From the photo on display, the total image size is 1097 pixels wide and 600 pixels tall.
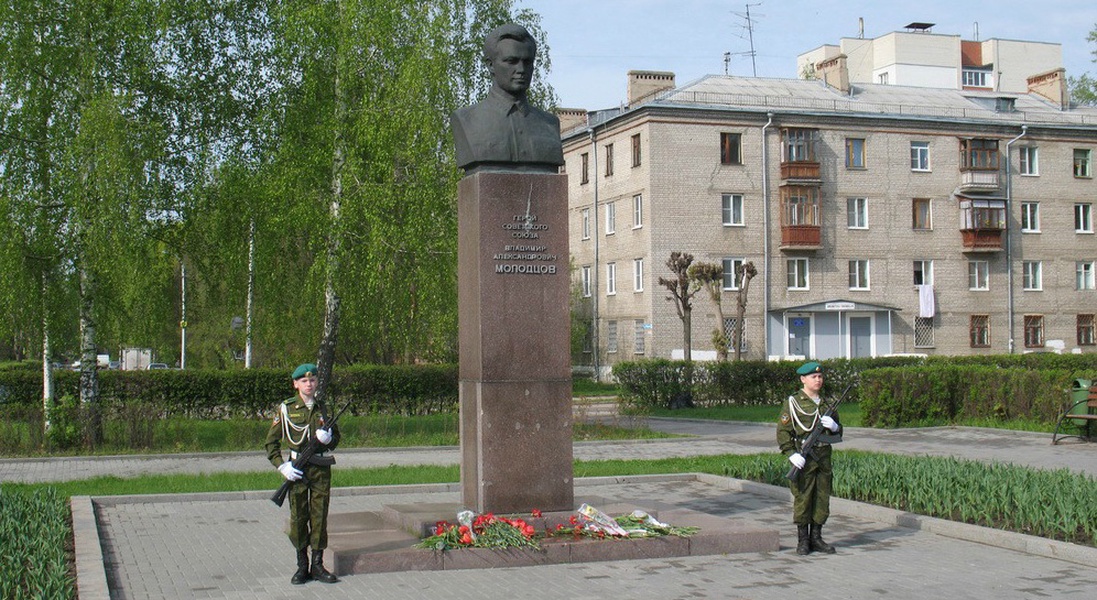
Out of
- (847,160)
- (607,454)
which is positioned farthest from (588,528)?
(847,160)

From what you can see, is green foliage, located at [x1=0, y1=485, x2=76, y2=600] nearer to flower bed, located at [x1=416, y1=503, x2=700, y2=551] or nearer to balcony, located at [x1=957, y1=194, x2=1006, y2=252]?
flower bed, located at [x1=416, y1=503, x2=700, y2=551]

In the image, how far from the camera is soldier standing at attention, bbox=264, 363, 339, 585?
369 inches

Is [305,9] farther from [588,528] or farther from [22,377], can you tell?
[588,528]

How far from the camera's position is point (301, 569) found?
30.9 feet

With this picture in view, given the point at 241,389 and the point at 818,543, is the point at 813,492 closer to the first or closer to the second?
the point at 818,543

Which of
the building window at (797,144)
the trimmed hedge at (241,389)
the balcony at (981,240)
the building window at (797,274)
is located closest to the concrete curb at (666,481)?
the trimmed hedge at (241,389)

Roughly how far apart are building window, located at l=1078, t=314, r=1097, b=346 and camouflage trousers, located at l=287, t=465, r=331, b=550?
52.3 m

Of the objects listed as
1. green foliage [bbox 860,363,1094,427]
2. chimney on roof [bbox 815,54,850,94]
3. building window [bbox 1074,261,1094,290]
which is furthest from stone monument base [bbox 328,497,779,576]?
building window [bbox 1074,261,1094,290]

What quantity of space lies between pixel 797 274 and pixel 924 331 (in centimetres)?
655

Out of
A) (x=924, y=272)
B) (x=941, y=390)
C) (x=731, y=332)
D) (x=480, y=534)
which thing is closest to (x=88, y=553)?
(x=480, y=534)

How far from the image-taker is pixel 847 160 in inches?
2023

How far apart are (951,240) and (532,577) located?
1850 inches

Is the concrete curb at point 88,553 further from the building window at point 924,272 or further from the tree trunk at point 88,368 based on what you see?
the building window at point 924,272

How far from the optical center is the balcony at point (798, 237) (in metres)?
49.7
